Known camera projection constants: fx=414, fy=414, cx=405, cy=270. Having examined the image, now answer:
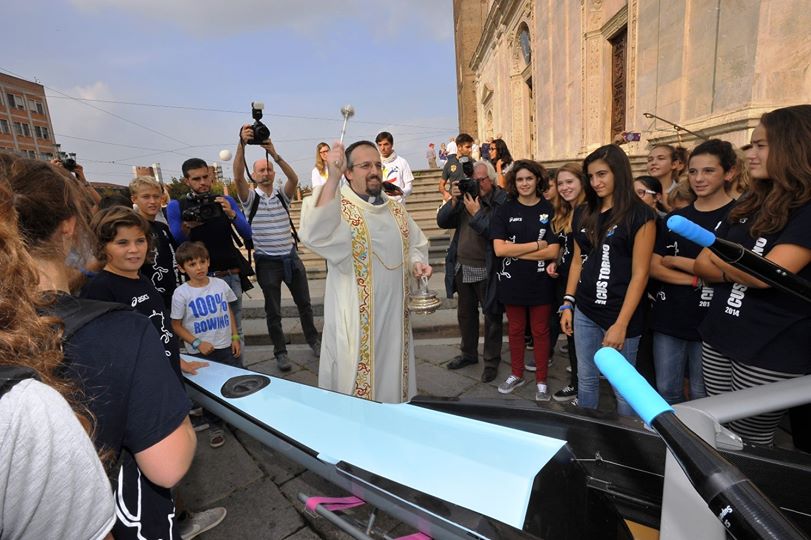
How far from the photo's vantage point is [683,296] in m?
2.41

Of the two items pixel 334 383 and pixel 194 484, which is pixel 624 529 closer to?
pixel 334 383

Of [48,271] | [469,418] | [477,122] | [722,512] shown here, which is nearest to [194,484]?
[469,418]

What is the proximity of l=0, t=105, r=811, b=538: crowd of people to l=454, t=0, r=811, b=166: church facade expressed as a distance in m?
4.60

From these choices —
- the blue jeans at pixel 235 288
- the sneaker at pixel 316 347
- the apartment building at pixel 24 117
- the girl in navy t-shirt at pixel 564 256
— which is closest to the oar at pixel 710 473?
the girl in navy t-shirt at pixel 564 256

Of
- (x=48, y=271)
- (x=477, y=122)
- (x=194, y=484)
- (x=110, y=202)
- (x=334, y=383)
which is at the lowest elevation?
(x=194, y=484)

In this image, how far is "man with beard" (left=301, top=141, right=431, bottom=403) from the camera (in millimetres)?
2609

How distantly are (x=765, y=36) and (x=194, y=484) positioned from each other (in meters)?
9.46

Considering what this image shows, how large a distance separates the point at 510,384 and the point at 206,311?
2501 mm

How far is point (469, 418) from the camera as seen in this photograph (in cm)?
182

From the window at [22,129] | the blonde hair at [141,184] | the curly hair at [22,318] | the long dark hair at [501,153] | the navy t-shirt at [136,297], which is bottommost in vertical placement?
the navy t-shirt at [136,297]

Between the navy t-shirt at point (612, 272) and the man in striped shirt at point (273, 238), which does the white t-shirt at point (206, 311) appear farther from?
the navy t-shirt at point (612, 272)

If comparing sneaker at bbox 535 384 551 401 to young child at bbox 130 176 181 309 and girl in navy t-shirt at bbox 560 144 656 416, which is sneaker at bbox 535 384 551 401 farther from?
young child at bbox 130 176 181 309

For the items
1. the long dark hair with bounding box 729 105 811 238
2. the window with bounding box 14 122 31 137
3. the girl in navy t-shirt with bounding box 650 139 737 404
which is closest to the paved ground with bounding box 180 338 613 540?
the girl in navy t-shirt with bounding box 650 139 737 404

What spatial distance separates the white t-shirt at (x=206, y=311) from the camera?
2963 millimetres
